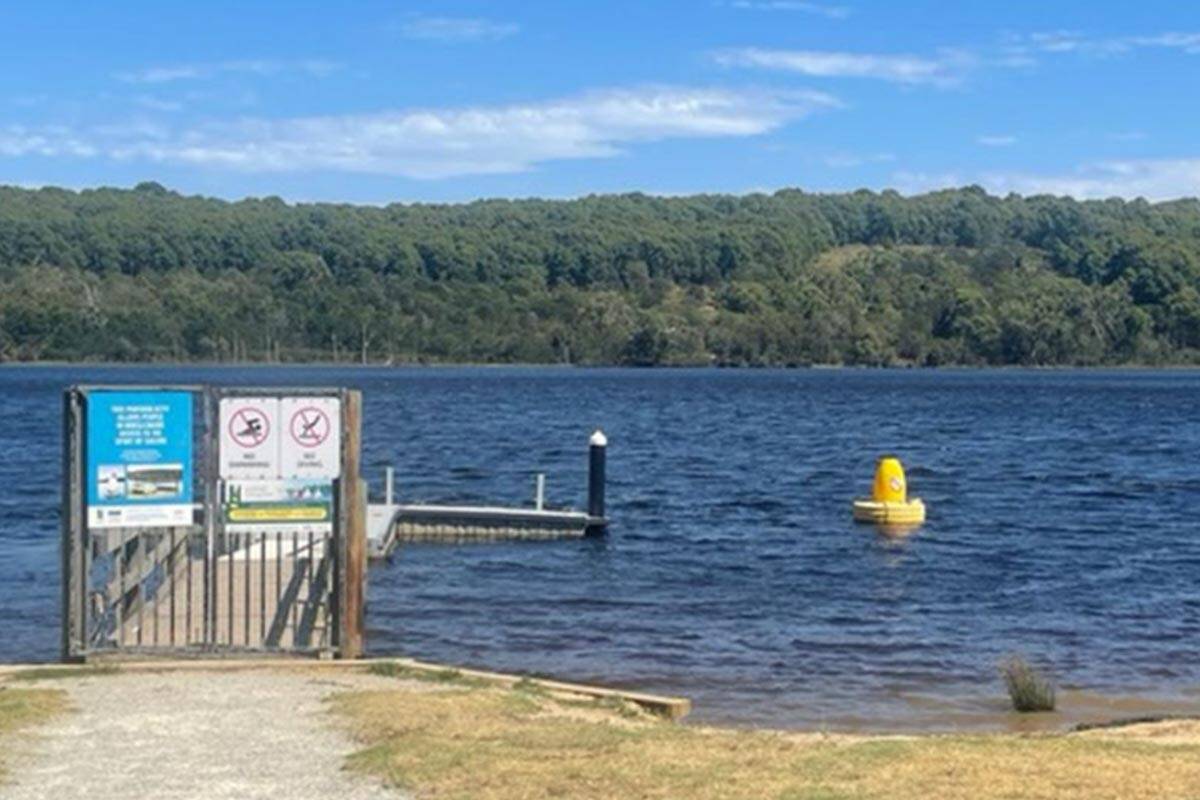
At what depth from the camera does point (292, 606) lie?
56.9 feet

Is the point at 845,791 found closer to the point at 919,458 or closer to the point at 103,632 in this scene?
the point at 103,632

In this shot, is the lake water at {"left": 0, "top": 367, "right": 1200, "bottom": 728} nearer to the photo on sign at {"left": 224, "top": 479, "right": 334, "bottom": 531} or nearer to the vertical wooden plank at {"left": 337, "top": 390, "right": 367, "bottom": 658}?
the vertical wooden plank at {"left": 337, "top": 390, "right": 367, "bottom": 658}

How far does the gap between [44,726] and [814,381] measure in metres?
168

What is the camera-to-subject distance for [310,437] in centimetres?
1579

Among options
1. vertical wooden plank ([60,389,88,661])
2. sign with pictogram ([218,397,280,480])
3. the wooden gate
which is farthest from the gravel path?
sign with pictogram ([218,397,280,480])

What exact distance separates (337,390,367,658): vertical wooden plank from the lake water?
3.89 m

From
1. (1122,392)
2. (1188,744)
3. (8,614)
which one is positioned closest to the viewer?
(1188,744)

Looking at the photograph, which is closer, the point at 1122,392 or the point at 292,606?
the point at 292,606

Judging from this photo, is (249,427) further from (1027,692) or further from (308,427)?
(1027,692)

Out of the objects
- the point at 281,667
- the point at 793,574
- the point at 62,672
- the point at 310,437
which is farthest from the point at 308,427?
the point at 793,574

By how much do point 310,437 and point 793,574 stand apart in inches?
660

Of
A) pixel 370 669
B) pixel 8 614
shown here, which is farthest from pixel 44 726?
pixel 8 614

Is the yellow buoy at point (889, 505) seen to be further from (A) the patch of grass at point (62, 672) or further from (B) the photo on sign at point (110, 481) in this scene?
(A) the patch of grass at point (62, 672)

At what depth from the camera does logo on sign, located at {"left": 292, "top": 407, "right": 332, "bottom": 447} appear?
15.8 meters
